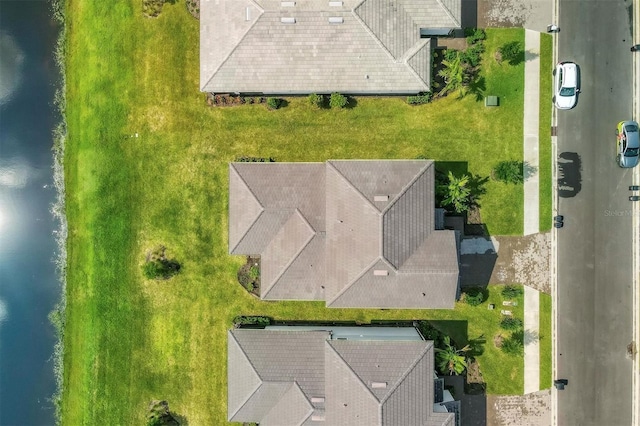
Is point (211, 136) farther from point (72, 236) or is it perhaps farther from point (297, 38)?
point (72, 236)

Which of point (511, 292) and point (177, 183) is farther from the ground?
point (177, 183)

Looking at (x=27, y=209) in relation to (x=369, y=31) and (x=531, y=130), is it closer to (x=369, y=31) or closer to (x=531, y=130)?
(x=369, y=31)

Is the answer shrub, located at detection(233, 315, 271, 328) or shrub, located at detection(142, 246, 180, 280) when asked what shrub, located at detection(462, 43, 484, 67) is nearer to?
shrub, located at detection(233, 315, 271, 328)

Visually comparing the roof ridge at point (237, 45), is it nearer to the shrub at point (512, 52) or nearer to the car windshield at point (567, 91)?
the shrub at point (512, 52)

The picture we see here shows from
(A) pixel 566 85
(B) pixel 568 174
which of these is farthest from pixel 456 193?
(A) pixel 566 85

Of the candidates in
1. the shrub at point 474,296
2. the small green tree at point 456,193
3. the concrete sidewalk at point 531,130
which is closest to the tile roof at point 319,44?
the small green tree at point 456,193
